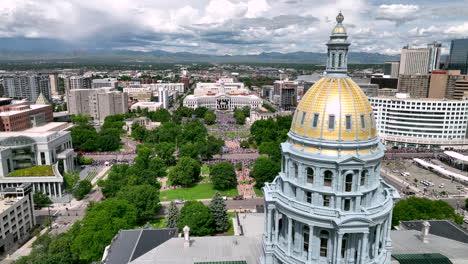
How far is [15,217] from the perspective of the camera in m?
64.4

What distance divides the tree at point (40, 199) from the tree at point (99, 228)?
28.8 meters

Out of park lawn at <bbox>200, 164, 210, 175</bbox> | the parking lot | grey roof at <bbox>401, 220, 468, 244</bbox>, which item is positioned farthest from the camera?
park lawn at <bbox>200, 164, 210, 175</bbox>

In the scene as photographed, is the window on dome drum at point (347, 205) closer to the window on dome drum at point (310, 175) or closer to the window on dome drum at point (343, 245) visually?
the window on dome drum at point (343, 245)

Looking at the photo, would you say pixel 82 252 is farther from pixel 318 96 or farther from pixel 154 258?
pixel 318 96

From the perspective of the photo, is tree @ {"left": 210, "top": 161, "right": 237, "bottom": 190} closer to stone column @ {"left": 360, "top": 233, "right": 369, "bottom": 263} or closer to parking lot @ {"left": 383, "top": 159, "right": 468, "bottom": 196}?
stone column @ {"left": 360, "top": 233, "right": 369, "bottom": 263}

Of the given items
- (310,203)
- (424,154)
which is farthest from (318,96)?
(424,154)

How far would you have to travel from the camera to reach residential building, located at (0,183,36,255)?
61.1m

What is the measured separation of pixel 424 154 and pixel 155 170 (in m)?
110

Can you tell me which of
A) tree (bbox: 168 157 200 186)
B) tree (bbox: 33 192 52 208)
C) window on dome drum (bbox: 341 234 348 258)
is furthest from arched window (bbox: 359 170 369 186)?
tree (bbox: 33 192 52 208)

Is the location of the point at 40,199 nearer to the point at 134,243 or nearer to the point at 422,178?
the point at 134,243

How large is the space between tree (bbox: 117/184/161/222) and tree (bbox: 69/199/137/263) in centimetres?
532

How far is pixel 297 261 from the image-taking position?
35781 millimetres

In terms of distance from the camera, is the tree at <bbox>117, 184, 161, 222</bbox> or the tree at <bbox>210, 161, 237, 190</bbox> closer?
the tree at <bbox>117, 184, 161, 222</bbox>

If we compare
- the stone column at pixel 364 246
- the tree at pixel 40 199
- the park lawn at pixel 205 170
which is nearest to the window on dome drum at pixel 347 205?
the stone column at pixel 364 246
